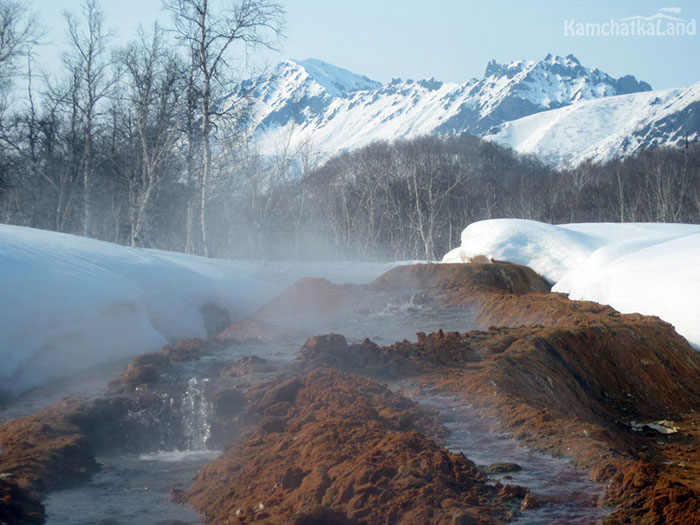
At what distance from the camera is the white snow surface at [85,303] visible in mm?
8219

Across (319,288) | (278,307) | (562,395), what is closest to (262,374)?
(562,395)

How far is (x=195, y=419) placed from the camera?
279 inches

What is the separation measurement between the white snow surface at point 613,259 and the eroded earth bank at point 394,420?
3.61ft

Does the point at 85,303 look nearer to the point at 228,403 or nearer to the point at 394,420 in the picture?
the point at 228,403

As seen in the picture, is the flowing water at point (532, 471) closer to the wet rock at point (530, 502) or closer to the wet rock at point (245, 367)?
the wet rock at point (530, 502)

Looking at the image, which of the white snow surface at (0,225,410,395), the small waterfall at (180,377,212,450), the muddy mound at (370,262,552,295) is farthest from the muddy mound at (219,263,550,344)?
the small waterfall at (180,377,212,450)

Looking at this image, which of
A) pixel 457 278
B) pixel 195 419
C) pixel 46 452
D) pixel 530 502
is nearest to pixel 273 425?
pixel 195 419

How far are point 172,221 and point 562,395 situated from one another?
28.7 meters

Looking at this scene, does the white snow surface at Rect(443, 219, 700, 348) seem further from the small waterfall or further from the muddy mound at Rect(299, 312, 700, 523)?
the small waterfall

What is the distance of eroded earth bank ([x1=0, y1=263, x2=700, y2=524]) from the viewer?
165 inches

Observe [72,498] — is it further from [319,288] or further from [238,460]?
[319,288]

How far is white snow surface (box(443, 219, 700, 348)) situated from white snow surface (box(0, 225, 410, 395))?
8.46 meters

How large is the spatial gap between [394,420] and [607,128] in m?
132

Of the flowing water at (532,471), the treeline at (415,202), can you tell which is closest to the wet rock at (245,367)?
the flowing water at (532,471)
